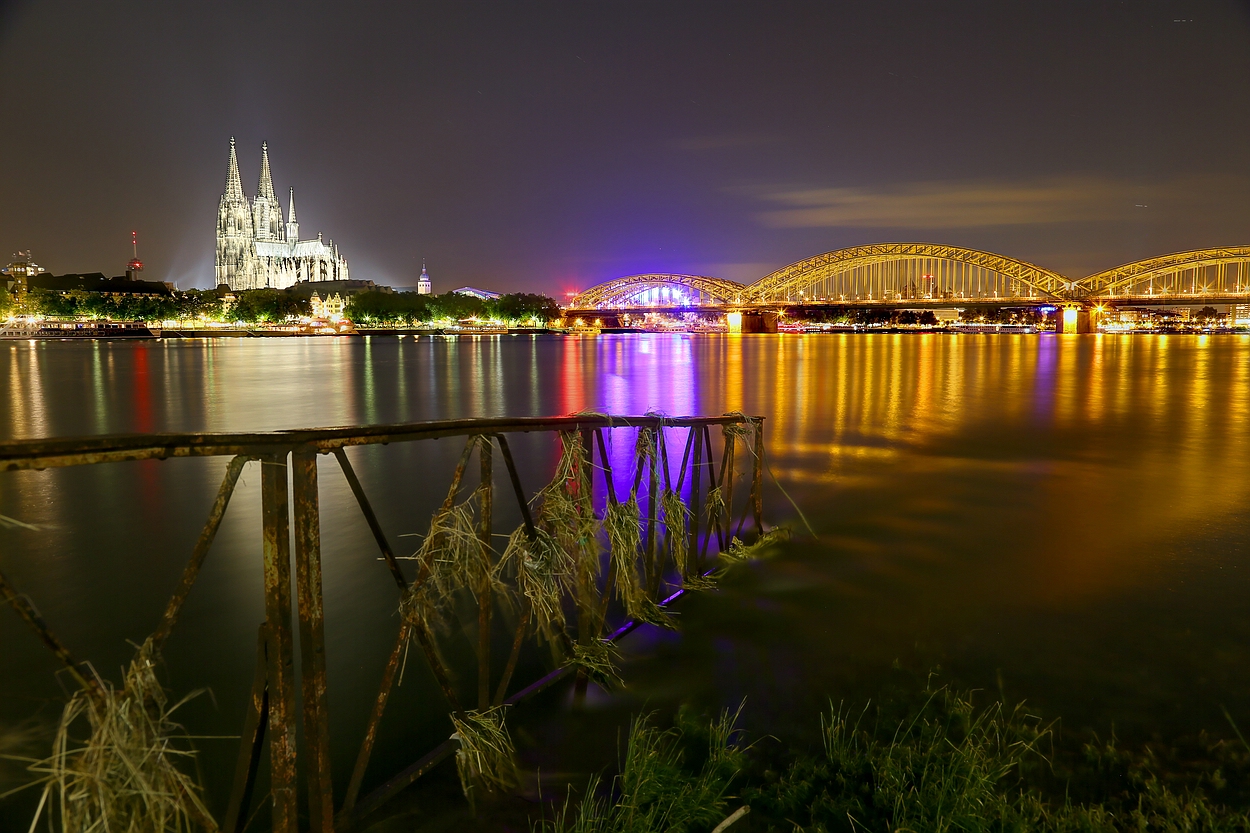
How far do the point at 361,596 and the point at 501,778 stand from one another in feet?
11.3

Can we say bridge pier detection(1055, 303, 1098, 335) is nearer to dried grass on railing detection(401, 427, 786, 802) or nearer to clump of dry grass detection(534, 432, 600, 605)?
dried grass on railing detection(401, 427, 786, 802)

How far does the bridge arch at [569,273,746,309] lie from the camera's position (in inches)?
7023

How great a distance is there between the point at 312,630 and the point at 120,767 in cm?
75

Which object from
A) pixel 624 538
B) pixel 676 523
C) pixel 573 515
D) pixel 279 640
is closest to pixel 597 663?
pixel 624 538

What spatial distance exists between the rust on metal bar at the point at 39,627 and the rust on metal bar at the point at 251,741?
1.83 feet

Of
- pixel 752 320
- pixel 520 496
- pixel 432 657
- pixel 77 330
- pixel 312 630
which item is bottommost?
pixel 432 657

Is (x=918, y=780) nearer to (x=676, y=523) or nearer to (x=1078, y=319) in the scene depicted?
(x=676, y=523)

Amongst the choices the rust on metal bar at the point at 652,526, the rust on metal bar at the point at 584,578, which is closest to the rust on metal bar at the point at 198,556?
the rust on metal bar at the point at 584,578

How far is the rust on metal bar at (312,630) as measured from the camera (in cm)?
289

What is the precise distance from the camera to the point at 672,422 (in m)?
6.34

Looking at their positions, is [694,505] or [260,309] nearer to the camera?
[694,505]

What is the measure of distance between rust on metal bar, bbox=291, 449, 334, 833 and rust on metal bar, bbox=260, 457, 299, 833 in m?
0.05

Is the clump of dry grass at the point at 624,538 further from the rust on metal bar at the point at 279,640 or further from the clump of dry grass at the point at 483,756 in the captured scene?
the rust on metal bar at the point at 279,640

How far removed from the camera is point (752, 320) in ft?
495
